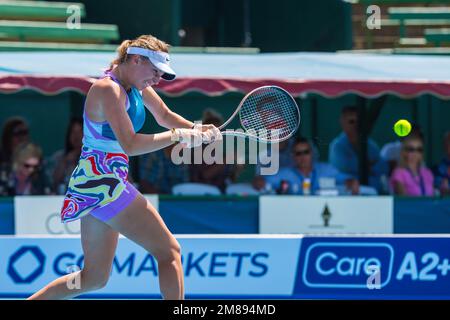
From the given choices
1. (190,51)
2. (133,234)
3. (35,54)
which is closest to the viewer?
(133,234)

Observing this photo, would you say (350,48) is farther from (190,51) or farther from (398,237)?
(398,237)

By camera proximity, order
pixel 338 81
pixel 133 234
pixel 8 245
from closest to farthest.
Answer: pixel 133 234 < pixel 8 245 < pixel 338 81

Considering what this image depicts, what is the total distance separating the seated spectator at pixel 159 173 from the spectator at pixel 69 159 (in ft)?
2.29

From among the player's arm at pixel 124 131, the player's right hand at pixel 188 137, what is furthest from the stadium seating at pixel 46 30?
the player's right hand at pixel 188 137

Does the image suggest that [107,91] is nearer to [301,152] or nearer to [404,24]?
[301,152]

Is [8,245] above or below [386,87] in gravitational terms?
below

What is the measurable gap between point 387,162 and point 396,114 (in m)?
1.40

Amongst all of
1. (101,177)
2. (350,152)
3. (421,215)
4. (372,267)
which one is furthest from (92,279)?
(350,152)

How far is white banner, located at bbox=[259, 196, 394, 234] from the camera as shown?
31.2ft

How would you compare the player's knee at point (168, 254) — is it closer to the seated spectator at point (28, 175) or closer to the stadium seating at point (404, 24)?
the seated spectator at point (28, 175)

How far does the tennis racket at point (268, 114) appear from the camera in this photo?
552 cm

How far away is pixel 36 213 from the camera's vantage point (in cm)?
934

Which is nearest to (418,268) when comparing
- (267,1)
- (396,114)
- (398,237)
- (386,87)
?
(398,237)
